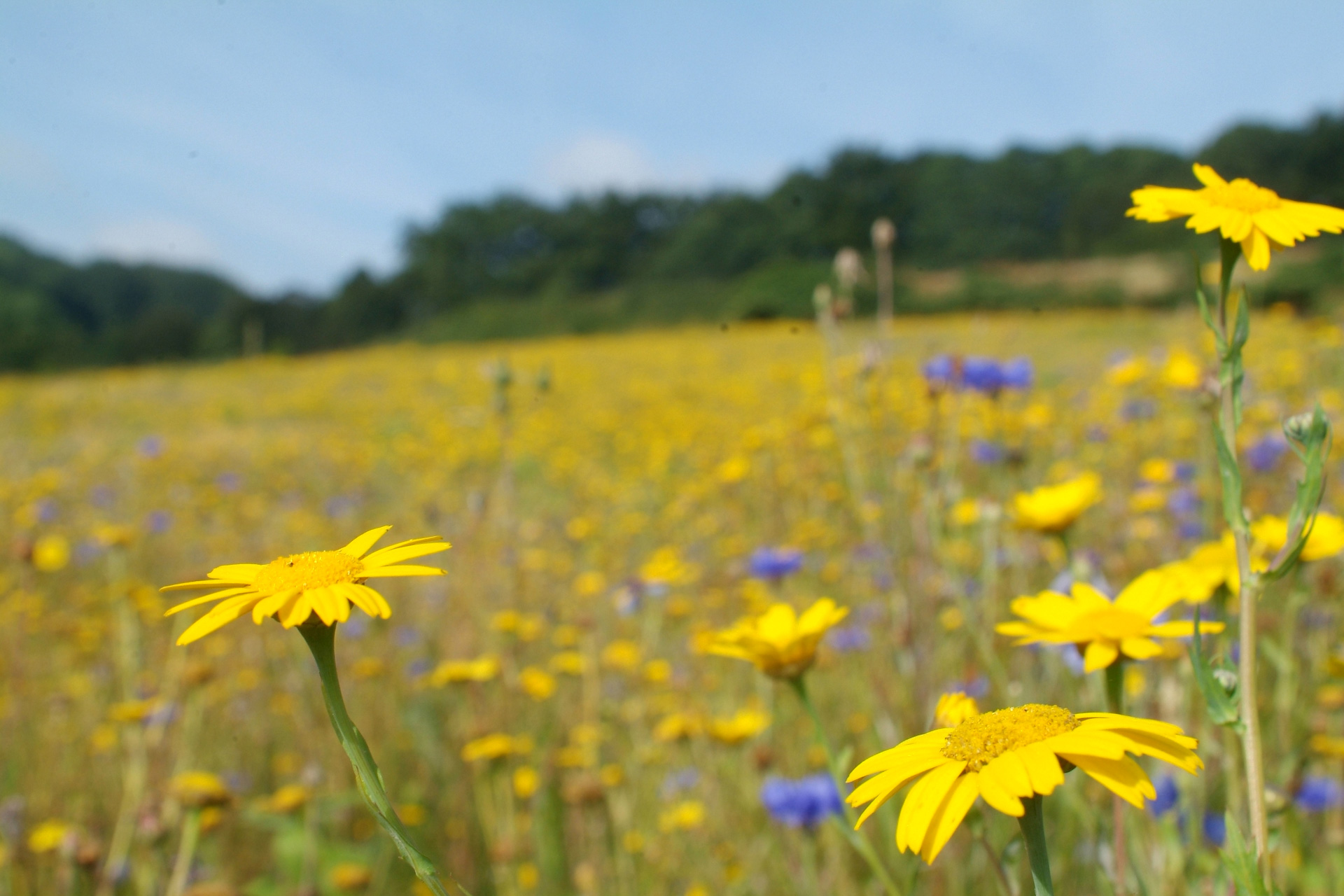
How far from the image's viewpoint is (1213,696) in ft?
1.75

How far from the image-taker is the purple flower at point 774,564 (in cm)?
172

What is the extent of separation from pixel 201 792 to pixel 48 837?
0.63 metres

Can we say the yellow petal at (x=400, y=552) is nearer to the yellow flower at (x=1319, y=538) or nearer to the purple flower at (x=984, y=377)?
the yellow flower at (x=1319, y=538)

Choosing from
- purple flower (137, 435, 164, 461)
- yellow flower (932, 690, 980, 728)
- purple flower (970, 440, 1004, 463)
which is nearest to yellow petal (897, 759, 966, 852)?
yellow flower (932, 690, 980, 728)

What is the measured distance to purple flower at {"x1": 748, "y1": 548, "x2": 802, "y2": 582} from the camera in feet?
5.64

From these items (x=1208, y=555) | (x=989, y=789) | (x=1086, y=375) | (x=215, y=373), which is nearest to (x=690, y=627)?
(x=1208, y=555)

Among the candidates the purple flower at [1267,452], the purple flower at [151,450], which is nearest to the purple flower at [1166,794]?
the purple flower at [1267,452]

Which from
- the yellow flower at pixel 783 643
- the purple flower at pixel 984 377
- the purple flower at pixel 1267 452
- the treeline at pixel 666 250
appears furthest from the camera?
the treeline at pixel 666 250

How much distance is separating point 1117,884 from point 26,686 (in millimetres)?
2717

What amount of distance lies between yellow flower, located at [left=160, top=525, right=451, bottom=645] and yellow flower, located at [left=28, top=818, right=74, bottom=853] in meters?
1.39

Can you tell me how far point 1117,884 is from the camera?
2.24 feet

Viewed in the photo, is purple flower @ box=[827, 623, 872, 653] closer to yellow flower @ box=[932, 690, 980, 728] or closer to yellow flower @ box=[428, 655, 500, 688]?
yellow flower @ box=[428, 655, 500, 688]

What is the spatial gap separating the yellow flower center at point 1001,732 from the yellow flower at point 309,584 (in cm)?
28

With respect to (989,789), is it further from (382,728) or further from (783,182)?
(783,182)
